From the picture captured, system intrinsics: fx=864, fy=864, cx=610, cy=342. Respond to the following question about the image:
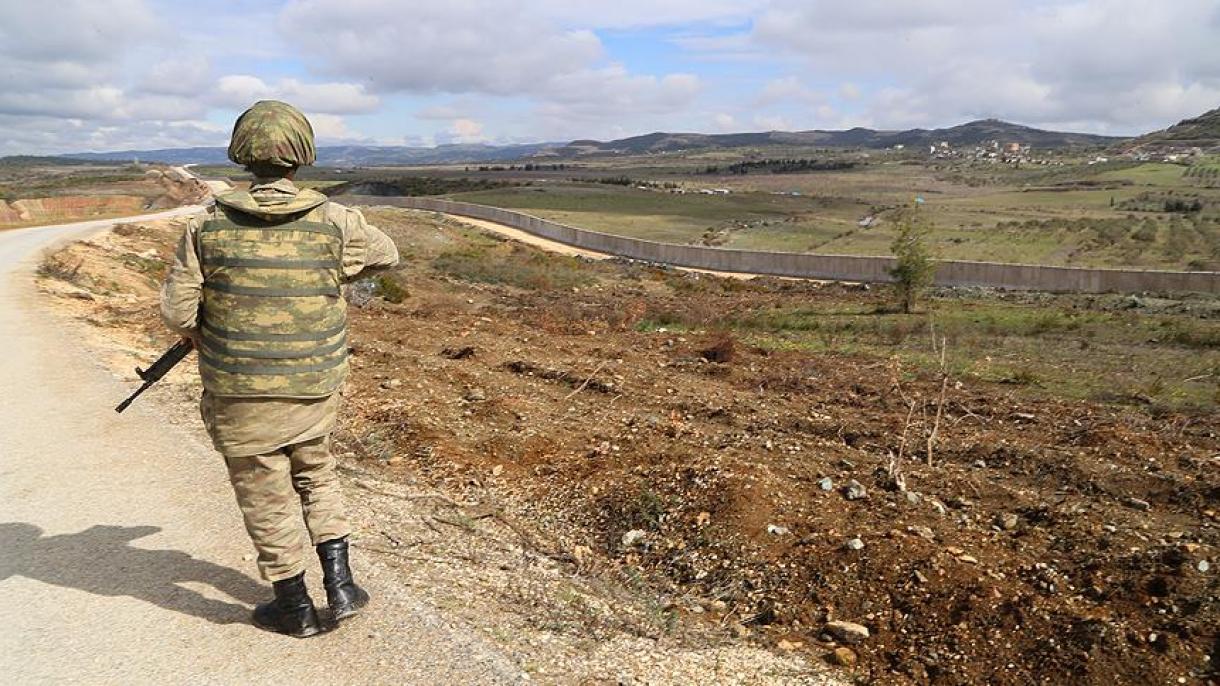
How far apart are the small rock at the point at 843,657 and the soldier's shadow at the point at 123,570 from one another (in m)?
2.80

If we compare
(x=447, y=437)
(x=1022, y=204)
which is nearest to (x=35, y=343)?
(x=447, y=437)

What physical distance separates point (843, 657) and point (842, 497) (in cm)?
197

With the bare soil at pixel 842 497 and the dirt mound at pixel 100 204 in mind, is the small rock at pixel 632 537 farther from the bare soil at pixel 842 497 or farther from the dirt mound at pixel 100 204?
the dirt mound at pixel 100 204

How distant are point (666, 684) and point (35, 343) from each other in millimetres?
10323

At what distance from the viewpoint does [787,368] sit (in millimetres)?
13516

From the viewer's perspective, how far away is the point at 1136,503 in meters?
6.14

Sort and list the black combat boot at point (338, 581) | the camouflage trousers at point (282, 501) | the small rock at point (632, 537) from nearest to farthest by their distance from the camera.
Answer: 1. the camouflage trousers at point (282, 501)
2. the black combat boot at point (338, 581)
3. the small rock at point (632, 537)

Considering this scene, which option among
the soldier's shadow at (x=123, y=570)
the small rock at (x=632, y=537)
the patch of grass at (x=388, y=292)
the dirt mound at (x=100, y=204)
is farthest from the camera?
the dirt mound at (x=100, y=204)

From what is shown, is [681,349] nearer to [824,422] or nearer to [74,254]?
[824,422]

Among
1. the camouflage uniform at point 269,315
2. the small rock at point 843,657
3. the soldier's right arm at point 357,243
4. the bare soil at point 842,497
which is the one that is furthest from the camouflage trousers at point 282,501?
the small rock at point 843,657

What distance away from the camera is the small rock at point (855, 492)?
5.96 metres

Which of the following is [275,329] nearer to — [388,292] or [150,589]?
[150,589]

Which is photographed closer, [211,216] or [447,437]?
[211,216]

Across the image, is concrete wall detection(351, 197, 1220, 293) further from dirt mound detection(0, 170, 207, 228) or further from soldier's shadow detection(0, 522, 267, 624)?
→ soldier's shadow detection(0, 522, 267, 624)
